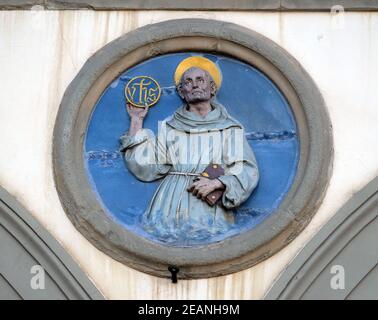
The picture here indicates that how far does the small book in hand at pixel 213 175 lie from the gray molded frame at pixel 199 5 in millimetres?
1066

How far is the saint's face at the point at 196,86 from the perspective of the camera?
1099cm

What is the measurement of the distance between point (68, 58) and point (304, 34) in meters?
1.49

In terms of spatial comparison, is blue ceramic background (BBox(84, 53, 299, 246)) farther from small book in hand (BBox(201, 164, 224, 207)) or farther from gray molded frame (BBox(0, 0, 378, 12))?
gray molded frame (BBox(0, 0, 378, 12))

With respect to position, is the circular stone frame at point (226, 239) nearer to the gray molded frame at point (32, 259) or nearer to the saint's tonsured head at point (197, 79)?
the saint's tonsured head at point (197, 79)

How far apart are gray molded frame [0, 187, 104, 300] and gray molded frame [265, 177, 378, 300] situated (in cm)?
115

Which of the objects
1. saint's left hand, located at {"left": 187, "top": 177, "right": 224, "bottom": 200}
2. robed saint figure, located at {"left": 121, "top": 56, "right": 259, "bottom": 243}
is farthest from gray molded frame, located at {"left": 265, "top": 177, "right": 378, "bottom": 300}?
saint's left hand, located at {"left": 187, "top": 177, "right": 224, "bottom": 200}

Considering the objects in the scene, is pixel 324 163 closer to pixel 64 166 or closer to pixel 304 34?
pixel 304 34

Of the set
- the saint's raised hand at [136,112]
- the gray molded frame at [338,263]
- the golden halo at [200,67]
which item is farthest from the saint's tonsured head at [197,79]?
the gray molded frame at [338,263]

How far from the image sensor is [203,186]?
10711 millimetres

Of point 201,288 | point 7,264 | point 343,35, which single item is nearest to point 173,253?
point 201,288

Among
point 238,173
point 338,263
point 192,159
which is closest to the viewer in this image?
point 338,263

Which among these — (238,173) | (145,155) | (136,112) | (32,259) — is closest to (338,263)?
(238,173)

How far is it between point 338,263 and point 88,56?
2.07 meters

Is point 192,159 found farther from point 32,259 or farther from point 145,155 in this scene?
point 32,259
